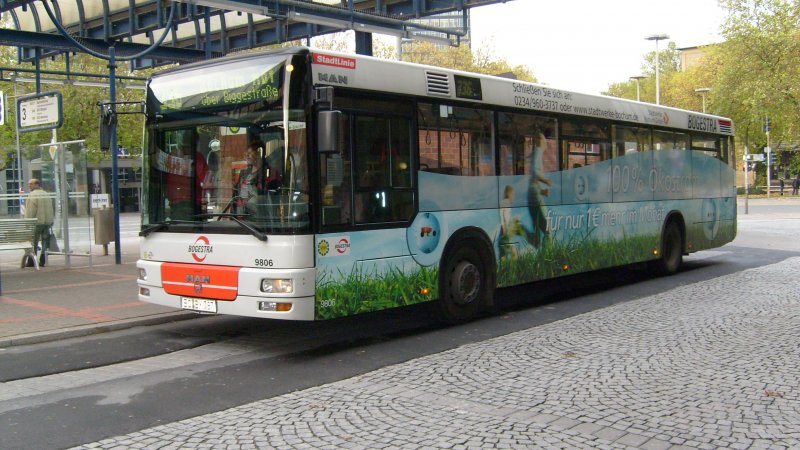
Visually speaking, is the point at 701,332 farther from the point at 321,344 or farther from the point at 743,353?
the point at 321,344

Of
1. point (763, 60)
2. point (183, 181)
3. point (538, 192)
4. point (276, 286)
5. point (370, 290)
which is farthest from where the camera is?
point (763, 60)

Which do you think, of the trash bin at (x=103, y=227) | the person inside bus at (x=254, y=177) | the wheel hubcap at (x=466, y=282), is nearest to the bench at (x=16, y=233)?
the trash bin at (x=103, y=227)

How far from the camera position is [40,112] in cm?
1445

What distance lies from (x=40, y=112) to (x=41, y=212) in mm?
2375

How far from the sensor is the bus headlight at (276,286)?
23.8 feet

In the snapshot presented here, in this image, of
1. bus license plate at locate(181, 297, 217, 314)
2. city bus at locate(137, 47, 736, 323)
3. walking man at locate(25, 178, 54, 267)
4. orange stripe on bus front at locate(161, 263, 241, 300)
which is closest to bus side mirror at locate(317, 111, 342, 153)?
city bus at locate(137, 47, 736, 323)

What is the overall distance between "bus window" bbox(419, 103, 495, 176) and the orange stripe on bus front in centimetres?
259

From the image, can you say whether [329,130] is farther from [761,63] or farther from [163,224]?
[761,63]

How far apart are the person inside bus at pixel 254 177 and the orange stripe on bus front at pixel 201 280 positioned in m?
0.67

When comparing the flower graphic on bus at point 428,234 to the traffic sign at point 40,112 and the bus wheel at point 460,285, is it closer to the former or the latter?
Answer: the bus wheel at point 460,285

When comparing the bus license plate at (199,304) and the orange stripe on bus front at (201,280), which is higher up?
the orange stripe on bus front at (201,280)

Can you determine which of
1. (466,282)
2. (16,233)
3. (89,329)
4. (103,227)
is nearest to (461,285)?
(466,282)

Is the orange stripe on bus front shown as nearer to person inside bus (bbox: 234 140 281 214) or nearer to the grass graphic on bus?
person inside bus (bbox: 234 140 281 214)

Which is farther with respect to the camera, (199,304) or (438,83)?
(438,83)
